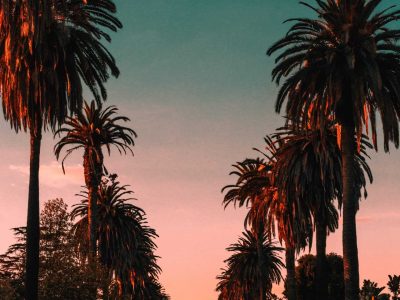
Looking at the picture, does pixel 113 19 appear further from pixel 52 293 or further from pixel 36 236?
pixel 52 293

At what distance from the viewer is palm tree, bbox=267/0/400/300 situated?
30.8 m

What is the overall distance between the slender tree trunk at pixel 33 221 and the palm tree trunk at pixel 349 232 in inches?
551

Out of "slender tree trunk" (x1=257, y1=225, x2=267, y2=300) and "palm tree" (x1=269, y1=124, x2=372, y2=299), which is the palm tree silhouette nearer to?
"palm tree" (x1=269, y1=124, x2=372, y2=299)

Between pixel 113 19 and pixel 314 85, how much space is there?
1136 centimetres

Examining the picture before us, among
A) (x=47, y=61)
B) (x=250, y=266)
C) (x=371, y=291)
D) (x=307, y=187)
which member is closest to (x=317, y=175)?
(x=307, y=187)

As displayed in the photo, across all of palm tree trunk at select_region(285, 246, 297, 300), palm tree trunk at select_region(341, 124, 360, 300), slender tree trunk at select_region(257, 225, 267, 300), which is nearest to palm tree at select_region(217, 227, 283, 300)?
slender tree trunk at select_region(257, 225, 267, 300)

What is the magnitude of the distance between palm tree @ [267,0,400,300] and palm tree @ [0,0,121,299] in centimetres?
1042

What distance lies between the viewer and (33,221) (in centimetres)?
3184

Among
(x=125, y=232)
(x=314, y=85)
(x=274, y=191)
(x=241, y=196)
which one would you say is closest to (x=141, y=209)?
(x=125, y=232)

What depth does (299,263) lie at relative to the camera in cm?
9662

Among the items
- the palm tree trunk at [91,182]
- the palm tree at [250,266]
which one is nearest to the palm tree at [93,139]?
the palm tree trunk at [91,182]

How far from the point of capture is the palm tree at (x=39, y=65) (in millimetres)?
31372

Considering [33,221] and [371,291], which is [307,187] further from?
[33,221]

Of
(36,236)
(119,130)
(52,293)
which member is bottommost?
(52,293)
